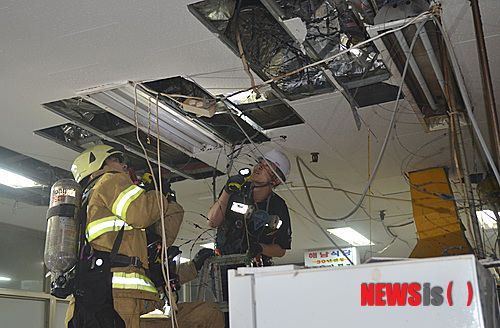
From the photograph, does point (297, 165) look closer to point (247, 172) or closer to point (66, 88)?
point (247, 172)

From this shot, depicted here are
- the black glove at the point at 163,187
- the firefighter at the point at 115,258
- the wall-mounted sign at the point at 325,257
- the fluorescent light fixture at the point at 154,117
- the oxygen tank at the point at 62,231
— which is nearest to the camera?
the firefighter at the point at 115,258

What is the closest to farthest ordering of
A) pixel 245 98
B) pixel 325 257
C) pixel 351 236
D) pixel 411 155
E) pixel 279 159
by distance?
pixel 245 98
pixel 279 159
pixel 411 155
pixel 351 236
pixel 325 257

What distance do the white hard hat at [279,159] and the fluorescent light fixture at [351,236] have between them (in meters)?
3.36

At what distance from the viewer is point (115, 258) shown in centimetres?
281

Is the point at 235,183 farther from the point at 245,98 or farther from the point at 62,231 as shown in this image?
the point at 62,231

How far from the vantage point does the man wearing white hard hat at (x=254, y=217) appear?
3.70 metres

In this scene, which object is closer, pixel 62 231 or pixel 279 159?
pixel 62 231

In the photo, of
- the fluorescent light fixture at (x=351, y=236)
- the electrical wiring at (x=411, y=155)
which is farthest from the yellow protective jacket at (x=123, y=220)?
the fluorescent light fixture at (x=351, y=236)

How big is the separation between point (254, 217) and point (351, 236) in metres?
4.32

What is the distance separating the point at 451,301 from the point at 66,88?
264 centimetres

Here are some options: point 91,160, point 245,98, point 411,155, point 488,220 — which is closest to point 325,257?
point 488,220

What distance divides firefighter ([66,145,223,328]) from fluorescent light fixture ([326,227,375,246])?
461 cm

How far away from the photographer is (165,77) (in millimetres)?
3074

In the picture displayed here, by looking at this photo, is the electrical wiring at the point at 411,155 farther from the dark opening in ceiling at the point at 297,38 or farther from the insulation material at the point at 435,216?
the dark opening in ceiling at the point at 297,38
